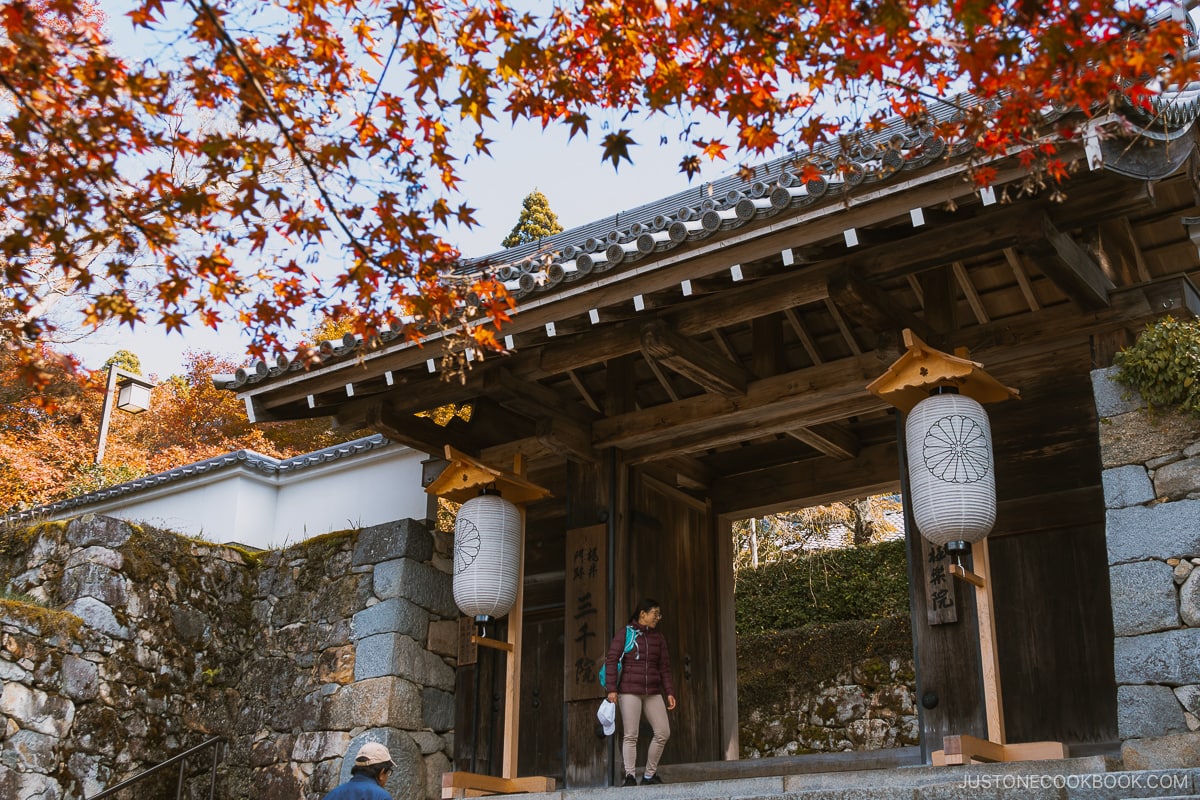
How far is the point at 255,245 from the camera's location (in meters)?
4.41

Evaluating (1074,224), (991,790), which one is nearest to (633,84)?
(1074,224)

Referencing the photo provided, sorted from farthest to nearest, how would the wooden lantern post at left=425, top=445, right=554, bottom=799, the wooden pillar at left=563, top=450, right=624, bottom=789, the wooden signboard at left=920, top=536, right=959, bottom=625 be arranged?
the wooden pillar at left=563, top=450, right=624, bottom=789, the wooden lantern post at left=425, top=445, right=554, bottom=799, the wooden signboard at left=920, top=536, right=959, bottom=625

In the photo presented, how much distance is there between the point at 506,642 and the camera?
24.9 feet

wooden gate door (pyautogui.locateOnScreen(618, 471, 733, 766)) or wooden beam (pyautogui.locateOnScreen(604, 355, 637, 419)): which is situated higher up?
wooden beam (pyautogui.locateOnScreen(604, 355, 637, 419))

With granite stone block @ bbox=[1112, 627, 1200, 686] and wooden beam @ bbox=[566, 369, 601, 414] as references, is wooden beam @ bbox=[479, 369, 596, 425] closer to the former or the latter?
wooden beam @ bbox=[566, 369, 601, 414]

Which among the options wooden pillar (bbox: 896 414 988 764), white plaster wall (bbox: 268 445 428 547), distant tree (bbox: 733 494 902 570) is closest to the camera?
wooden pillar (bbox: 896 414 988 764)

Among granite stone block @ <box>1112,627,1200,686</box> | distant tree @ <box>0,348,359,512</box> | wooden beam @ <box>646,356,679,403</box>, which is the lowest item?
granite stone block @ <box>1112,627,1200,686</box>

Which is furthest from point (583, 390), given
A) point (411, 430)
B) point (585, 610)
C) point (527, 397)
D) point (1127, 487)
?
point (1127, 487)

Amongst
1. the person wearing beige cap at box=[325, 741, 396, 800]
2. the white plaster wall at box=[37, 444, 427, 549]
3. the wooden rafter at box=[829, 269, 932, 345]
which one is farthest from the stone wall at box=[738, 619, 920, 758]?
the person wearing beige cap at box=[325, 741, 396, 800]

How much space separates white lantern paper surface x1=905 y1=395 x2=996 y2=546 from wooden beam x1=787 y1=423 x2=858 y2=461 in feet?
5.99

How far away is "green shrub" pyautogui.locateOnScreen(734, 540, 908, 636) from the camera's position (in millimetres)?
12273

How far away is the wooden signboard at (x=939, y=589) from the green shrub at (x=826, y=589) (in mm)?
5890

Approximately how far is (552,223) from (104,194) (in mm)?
14861

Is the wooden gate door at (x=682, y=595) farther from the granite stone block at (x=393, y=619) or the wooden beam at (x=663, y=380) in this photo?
the granite stone block at (x=393, y=619)
